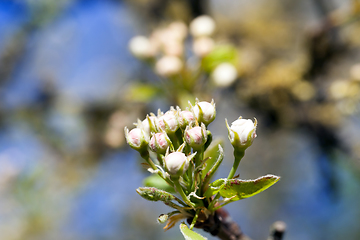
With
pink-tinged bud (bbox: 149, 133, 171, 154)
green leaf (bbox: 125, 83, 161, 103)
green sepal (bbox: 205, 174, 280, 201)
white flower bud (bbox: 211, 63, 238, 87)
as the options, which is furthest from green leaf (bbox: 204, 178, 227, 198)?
green leaf (bbox: 125, 83, 161, 103)

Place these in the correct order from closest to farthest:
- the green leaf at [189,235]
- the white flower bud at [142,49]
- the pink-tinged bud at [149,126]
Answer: the green leaf at [189,235]
the pink-tinged bud at [149,126]
the white flower bud at [142,49]

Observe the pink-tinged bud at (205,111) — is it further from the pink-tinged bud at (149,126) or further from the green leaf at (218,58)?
the green leaf at (218,58)

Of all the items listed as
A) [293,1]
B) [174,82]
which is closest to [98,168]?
[174,82]

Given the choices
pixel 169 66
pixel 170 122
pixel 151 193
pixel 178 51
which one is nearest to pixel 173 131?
pixel 170 122

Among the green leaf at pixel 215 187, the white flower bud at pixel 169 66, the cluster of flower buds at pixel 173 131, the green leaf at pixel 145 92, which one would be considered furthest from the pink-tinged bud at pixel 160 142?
the green leaf at pixel 145 92

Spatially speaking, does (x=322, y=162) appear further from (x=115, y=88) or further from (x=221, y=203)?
(x=115, y=88)

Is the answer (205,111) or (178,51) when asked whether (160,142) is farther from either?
(178,51)

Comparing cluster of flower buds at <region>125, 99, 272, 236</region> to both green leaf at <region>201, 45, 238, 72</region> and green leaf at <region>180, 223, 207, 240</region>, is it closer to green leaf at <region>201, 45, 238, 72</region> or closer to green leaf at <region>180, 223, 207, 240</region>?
green leaf at <region>180, 223, 207, 240</region>
